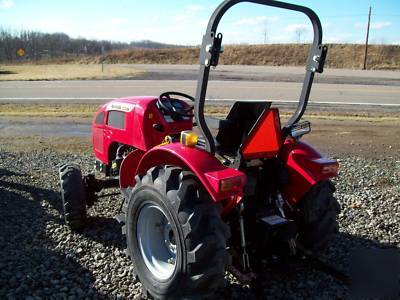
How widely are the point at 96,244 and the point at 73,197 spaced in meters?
0.55

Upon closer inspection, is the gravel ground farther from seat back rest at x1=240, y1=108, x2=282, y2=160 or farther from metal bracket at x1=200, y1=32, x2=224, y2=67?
metal bracket at x1=200, y1=32, x2=224, y2=67

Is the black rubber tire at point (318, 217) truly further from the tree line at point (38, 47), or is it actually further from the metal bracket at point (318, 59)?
the tree line at point (38, 47)

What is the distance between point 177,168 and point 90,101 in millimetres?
13517

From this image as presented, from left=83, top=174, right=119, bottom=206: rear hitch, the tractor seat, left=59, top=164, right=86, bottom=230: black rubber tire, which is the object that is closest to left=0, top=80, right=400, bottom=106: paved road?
left=83, top=174, right=119, bottom=206: rear hitch

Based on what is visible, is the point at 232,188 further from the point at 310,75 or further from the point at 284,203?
the point at 310,75

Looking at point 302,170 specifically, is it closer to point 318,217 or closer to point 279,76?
point 318,217

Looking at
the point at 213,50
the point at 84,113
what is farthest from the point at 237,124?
the point at 84,113

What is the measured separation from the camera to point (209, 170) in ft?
9.09

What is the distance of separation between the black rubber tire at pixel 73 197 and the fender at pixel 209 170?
5.04ft

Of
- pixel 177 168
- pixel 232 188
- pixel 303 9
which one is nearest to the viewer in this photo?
pixel 232 188

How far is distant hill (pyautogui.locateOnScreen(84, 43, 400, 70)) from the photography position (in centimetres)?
3975

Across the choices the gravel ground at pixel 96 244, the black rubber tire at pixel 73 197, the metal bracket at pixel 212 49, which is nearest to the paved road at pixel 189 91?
the gravel ground at pixel 96 244

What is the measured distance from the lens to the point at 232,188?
2711 mm

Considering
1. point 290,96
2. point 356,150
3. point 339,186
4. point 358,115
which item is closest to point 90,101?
point 290,96
